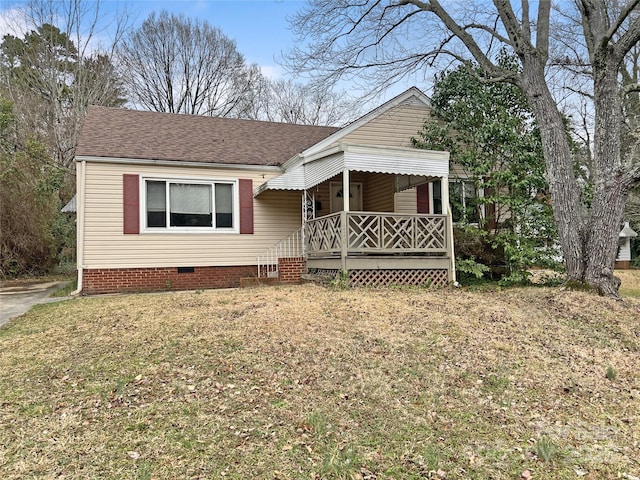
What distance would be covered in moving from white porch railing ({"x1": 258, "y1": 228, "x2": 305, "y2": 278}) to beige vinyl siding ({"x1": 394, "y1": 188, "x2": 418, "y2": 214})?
119 inches

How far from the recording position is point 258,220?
1113cm

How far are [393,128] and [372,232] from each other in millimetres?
3951

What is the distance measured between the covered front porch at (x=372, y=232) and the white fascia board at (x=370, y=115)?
51.7 inches

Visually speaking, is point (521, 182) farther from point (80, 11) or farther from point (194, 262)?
point (80, 11)

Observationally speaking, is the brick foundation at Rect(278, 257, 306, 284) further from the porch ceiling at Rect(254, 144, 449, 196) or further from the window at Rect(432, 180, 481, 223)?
the window at Rect(432, 180, 481, 223)

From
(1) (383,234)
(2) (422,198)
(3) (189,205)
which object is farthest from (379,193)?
(3) (189,205)

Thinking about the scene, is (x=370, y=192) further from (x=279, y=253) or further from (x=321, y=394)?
(x=321, y=394)

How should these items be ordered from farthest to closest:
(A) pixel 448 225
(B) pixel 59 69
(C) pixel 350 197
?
(B) pixel 59 69 < (C) pixel 350 197 < (A) pixel 448 225

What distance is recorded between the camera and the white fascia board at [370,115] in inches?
448

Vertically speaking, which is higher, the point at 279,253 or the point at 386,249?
the point at 386,249

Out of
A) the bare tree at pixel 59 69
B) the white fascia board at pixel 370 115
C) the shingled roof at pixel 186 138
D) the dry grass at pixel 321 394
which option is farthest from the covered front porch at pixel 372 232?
the bare tree at pixel 59 69

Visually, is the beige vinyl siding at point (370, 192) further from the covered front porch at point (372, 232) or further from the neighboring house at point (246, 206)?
the covered front porch at point (372, 232)

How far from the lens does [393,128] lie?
12.1 meters

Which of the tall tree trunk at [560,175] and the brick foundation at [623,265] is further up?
the tall tree trunk at [560,175]
